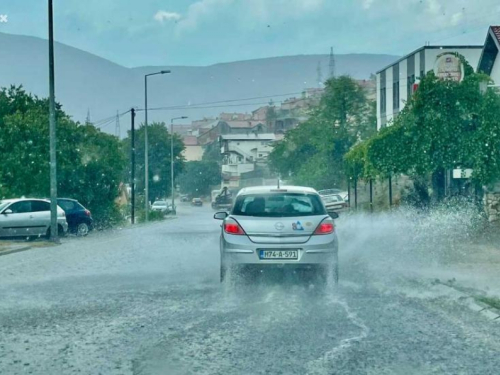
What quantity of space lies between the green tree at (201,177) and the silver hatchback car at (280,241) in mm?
124974

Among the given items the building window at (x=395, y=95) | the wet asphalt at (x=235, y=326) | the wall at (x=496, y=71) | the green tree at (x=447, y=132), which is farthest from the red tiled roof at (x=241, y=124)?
the wet asphalt at (x=235, y=326)

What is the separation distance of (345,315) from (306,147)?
8370 cm

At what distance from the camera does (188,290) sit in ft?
44.4

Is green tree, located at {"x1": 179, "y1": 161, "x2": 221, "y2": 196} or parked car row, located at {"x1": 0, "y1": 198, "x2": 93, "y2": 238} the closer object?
parked car row, located at {"x1": 0, "y1": 198, "x2": 93, "y2": 238}

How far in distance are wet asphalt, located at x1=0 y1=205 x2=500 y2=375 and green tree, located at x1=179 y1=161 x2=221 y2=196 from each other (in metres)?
122

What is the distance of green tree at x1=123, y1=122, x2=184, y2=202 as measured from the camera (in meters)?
99.0

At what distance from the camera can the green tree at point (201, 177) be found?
139250 mm

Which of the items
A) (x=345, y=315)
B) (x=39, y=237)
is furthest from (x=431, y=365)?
(x=39, y=237)

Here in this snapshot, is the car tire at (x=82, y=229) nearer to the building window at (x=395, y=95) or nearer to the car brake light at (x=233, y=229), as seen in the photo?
the car brake light at (x=233, y=229)

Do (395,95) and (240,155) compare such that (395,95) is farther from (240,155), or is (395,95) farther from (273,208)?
(240,155)

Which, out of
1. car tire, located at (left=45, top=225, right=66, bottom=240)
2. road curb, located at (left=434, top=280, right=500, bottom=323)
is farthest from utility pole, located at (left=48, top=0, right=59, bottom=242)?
road curb, located at (left=434, top=280, right=500, bottom=323)

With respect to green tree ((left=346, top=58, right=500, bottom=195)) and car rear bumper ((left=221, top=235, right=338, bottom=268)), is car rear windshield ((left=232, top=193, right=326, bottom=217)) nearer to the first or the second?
car rear bumper ((left=221, top=235, right=338, bottom=268))

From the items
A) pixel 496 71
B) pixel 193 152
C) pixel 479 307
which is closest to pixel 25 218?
pixel 479 307

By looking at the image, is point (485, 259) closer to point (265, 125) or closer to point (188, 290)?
point (188, 290)
